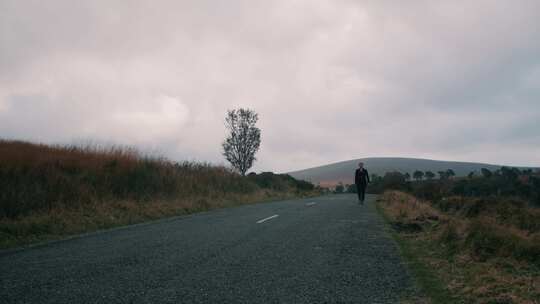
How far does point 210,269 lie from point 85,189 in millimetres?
8747

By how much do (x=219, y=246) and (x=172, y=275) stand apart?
202cm

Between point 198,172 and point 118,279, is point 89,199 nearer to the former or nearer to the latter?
point 118,279

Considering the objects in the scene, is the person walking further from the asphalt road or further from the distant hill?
the distant hill

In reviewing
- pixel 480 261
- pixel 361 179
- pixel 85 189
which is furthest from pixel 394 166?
pixel 480 261

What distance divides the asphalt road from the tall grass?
7.21ft

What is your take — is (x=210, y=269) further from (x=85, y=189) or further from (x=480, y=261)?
(x=85, y=189)

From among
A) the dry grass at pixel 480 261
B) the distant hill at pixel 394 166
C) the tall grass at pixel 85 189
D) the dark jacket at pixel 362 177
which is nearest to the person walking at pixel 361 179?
the dark jacket at pixel 362 177

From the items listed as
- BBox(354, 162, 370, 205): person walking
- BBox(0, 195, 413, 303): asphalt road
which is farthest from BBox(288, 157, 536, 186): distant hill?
BBox(0, 195, 413, 303): asphalt road

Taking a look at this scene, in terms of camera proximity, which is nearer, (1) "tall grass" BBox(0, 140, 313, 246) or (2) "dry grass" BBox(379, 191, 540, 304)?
(2) "dry grass" BBox(379, 191, 540, 304)

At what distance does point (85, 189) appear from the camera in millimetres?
12305

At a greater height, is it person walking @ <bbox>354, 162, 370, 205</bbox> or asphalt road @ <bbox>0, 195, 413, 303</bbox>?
person walking @ <bbox>354, 162, 370, 205</bbox>

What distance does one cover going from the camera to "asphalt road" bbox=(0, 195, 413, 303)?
410 cm

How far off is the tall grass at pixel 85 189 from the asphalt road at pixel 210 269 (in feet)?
7.21

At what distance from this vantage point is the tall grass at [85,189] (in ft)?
31.7
